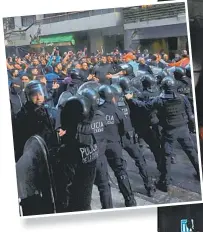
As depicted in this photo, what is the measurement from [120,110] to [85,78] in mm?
121

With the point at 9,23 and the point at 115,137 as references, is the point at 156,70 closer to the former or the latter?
the point at 115,137

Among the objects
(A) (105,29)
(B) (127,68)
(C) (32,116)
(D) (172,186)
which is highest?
(A) (105,29)

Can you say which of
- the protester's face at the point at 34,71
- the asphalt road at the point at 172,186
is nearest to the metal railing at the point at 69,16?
the protester's face at the point at 34,71

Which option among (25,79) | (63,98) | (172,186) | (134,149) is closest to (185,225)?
(172,186)

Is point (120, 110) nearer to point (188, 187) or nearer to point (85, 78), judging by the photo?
point (85, 78)

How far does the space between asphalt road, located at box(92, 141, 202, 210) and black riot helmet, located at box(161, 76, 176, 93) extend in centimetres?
16

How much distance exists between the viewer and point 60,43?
1125 mm

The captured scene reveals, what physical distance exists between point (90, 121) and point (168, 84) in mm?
222

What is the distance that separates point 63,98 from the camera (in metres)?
1.13

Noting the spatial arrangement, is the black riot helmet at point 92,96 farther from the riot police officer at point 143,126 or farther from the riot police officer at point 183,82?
the riot police officer at point 183,82

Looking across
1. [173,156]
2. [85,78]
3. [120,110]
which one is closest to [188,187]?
[173,156]

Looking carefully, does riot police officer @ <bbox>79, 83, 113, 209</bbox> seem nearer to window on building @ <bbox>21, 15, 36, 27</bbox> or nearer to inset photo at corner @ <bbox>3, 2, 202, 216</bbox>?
inset photo at corner @ <bbox>3, 2, 202, 216</bbox>

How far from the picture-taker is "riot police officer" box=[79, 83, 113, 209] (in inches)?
44.6

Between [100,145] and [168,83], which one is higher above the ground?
[168,83]
